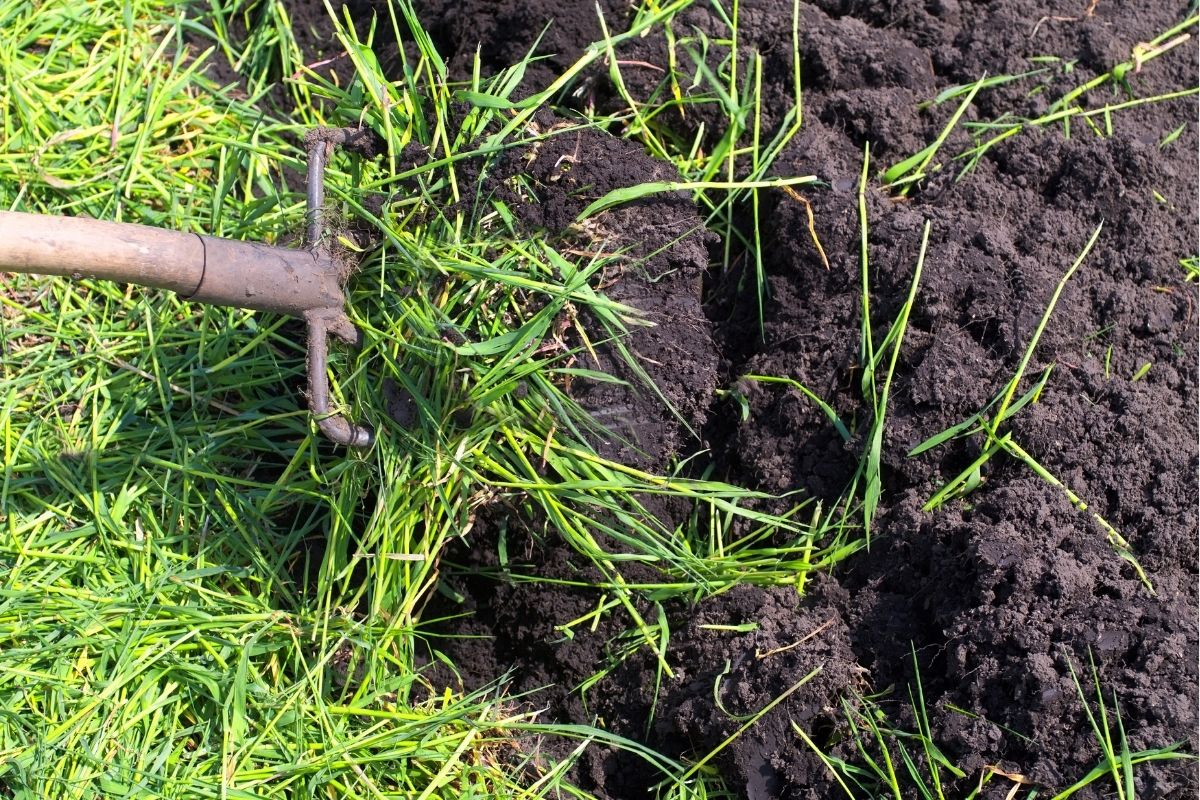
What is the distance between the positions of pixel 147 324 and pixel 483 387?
2.97ft

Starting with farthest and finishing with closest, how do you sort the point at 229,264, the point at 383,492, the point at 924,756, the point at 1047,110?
the point at 1047,110 → the point at 383,492 → the point at 229,264 → the point at 924,756

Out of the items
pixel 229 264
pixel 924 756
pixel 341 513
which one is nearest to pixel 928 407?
pixel 924 756

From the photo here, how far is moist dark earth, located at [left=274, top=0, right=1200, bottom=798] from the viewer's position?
1782 mm

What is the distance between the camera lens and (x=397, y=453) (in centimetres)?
201

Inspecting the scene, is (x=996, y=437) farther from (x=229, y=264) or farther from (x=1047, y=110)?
(x=229, y=264)

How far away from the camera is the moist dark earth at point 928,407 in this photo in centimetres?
178

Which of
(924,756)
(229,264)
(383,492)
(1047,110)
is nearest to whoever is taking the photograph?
(924,756)

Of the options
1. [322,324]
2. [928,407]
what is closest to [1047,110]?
[928,407]

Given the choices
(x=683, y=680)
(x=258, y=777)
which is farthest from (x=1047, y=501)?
(x=258, y=777)

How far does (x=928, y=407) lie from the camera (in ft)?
6.53

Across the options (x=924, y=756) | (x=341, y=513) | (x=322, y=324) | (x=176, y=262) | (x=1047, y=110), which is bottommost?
(x=341, y=513)

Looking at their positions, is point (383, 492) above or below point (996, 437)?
below

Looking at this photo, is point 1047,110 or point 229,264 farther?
point 1047,110

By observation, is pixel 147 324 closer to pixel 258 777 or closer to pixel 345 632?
pixel 345 632
